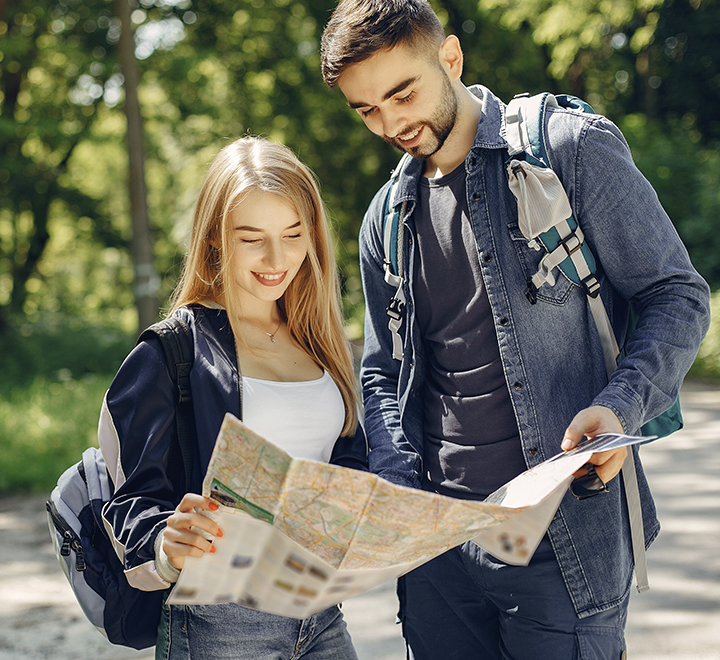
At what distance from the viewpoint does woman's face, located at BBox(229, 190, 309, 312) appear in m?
1.91

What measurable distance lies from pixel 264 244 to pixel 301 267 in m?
0.23

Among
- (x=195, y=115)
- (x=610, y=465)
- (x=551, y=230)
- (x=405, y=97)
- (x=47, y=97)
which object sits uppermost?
(x=47, y=97)

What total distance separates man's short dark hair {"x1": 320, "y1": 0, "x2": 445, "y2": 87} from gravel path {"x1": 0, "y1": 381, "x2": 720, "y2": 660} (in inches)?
107

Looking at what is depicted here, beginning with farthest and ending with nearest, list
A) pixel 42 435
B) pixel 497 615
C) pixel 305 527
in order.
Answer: pixel 42 435 < pixel 497 615 < pixel 305 527

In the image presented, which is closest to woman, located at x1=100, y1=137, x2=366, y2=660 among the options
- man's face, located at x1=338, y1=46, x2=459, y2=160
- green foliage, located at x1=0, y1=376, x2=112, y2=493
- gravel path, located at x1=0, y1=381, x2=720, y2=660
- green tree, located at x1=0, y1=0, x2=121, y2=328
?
man's face, located at x1=338, y1=46, x2=459, y2=160

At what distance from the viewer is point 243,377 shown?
183cm

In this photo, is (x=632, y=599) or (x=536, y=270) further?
(x=632, y=599)

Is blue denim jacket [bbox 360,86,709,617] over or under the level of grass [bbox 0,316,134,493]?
over

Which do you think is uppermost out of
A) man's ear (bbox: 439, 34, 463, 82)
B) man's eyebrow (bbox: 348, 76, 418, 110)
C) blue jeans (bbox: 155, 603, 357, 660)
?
man's ear (bbox: 439, 34, 463, 82)

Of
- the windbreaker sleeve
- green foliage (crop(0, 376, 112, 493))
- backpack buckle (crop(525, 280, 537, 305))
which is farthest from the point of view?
green foliage (crop(0, 376, 112, 493))

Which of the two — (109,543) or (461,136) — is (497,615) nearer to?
(109,543)

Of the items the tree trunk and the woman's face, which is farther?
the tree trunk

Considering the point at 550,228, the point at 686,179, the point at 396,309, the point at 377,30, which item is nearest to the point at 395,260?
the point at 396,309

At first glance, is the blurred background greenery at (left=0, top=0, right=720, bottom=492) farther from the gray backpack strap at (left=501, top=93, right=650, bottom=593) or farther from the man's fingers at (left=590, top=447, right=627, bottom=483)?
the man's fingers at (left=590, top=447, right=627, bottom=483)
